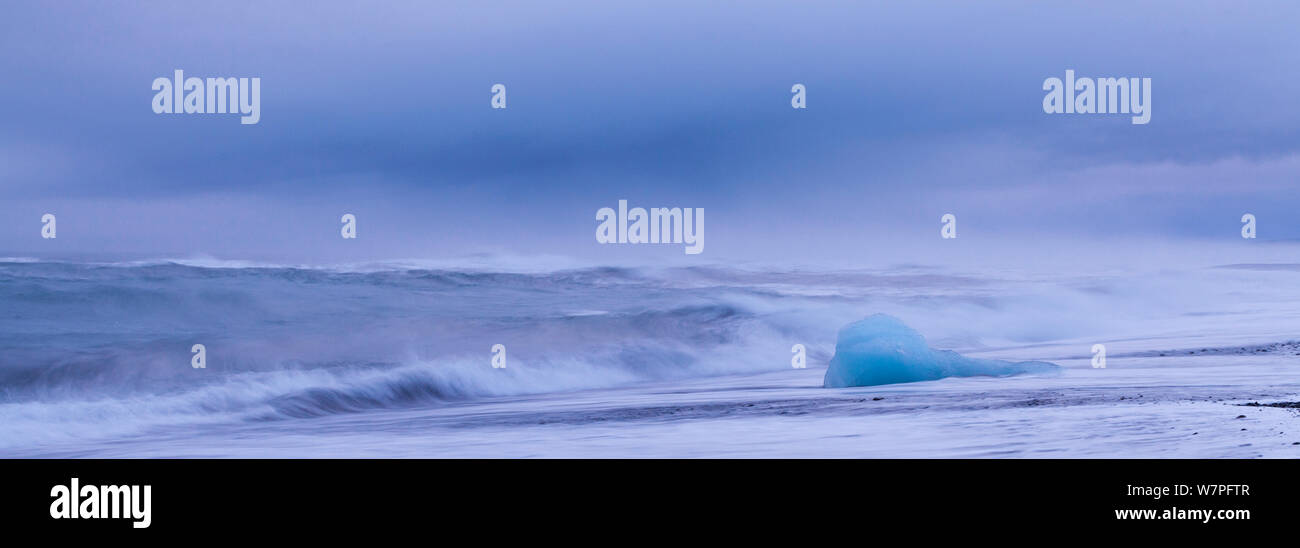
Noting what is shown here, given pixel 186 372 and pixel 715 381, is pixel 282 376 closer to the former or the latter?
pixel 186 372

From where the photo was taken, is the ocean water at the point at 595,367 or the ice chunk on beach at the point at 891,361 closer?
the ocean water at the point at 595,367

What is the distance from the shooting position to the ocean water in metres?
7.25

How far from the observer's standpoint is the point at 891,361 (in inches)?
385

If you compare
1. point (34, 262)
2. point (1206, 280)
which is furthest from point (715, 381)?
point (1206, 280)

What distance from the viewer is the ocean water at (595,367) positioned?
725 centimetres

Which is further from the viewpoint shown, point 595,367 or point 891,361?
point 595,367

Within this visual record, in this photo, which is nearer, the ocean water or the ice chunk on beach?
the ocean water

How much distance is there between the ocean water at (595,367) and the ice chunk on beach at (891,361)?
0.20m

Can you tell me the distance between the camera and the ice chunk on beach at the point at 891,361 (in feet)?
32.0

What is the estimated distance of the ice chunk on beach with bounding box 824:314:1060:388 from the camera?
9766 mm

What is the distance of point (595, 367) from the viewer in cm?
1320

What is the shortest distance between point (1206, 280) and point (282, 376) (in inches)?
799

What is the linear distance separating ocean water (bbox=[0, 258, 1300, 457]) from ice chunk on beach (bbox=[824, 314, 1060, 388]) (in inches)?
8.0

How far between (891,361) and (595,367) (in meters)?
4.39
